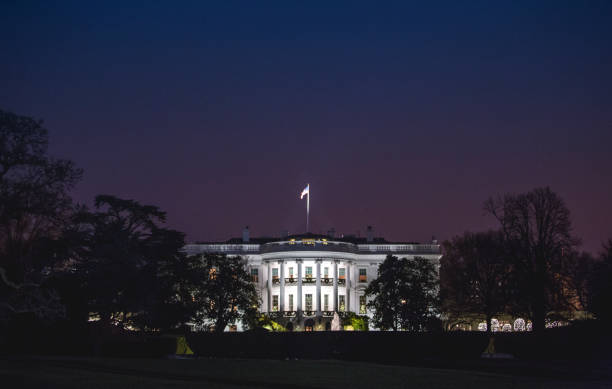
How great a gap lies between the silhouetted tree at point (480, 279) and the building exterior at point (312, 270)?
63.2ft

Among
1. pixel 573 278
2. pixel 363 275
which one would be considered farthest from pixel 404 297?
pixel 363 275

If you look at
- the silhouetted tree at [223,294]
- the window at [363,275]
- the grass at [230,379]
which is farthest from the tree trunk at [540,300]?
the window at [363,275]

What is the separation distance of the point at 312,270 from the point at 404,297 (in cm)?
2821

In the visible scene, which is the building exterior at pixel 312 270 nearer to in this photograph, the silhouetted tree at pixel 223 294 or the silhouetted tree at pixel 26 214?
the silhouetted tree at pixel 223 294

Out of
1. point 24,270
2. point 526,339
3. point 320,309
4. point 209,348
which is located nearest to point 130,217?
point 209,348

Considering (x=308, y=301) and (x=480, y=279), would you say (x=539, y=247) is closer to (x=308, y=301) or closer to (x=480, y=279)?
(x=480, y=279)

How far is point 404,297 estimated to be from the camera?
76625mm

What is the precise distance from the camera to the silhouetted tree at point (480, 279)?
244 feet

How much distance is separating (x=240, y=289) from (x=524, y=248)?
3024 centimetres

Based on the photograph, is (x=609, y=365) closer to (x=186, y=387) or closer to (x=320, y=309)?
(x=186, y=387)

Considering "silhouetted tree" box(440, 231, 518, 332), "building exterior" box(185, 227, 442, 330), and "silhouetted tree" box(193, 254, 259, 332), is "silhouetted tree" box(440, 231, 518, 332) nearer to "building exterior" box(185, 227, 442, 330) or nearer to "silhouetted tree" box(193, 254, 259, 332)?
"building exterior" box(185, 227, 442, 330)

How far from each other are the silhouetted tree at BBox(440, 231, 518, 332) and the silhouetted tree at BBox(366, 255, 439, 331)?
3.74m

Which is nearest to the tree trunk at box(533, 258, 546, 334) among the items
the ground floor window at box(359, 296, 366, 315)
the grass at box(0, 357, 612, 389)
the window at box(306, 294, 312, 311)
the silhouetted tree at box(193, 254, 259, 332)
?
the silhouetted tree at box(193, 254, 259, 332)

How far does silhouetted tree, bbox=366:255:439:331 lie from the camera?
75688 millimetres
